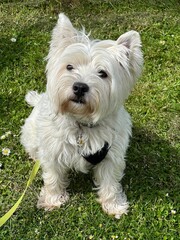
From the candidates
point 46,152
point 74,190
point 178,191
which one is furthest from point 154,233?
point 46,152

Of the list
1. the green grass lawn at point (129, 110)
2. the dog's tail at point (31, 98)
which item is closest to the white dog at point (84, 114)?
the green grass lawn at point (129, 110)

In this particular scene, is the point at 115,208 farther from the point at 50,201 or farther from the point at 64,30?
the point at 64,30

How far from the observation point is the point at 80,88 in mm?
3350

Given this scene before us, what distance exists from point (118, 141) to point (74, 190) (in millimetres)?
907

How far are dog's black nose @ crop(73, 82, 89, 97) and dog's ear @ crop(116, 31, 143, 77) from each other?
0.45 m

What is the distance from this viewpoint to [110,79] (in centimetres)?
350

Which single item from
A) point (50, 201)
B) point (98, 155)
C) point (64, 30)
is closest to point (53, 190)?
point (50, 201)

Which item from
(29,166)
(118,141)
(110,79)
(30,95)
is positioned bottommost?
(29,166)

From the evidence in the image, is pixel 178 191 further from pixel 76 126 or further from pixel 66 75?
pixel 66 75

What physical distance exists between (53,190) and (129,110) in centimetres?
152

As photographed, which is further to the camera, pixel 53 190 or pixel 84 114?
pixel 53 190

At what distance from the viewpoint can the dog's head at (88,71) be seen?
341cm

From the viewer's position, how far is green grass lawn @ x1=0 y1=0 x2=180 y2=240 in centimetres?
432

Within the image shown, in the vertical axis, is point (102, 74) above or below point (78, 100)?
above
